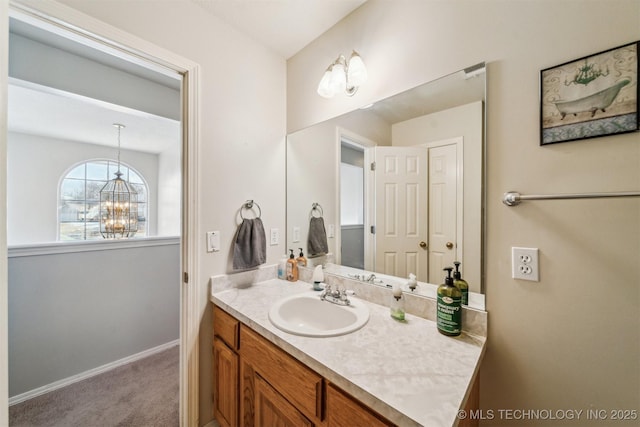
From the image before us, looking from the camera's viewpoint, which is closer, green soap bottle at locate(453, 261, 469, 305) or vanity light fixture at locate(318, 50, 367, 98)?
green soap bottle at locate(453, 261, 469, 305)

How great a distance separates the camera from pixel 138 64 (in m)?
1.25

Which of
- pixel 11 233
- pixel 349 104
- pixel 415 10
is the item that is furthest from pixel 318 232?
pixel 11 233

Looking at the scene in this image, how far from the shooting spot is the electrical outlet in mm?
819

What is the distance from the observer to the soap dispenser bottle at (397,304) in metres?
1.06

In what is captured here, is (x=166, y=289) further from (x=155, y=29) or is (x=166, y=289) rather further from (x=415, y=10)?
(x=415, y=10)

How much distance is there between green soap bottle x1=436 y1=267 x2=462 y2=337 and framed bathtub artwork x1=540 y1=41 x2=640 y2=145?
2.05 feet

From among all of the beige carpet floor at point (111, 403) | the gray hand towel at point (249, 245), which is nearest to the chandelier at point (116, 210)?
the beige carpet floor at point (111, 403)

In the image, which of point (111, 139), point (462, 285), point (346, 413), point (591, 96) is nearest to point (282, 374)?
point (346, 413)

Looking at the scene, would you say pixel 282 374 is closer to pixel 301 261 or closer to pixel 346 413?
pixel 346 413

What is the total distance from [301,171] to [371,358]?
1.31 meters

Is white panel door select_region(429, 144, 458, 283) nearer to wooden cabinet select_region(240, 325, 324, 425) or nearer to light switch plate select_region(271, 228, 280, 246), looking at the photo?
wooden cabinet select_region(240, 325, 324, 425)

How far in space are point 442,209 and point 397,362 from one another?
685 mm

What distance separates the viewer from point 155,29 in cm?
121

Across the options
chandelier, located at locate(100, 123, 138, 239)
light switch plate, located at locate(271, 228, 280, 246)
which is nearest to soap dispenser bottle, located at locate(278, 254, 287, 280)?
light switch plate, located at locate(271, 228, 280, 246)
